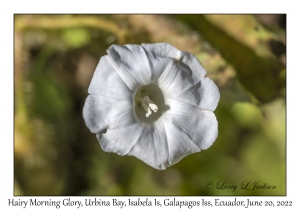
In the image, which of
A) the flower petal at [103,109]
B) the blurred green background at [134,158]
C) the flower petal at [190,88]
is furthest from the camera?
the blurred green background at [134,158]

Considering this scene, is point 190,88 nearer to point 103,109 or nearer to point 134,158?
point 103,109

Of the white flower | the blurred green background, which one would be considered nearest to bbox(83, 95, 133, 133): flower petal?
the white flower

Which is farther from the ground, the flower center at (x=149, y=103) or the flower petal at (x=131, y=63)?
the flower petal at (x=131, y=63)

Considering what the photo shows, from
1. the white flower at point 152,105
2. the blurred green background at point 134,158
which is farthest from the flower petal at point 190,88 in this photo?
the blurred green background at point 134,158

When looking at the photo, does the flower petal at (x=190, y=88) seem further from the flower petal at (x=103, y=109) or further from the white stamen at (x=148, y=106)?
the flower petal at (x=103, y=109)

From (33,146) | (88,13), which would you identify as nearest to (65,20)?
(88,13)

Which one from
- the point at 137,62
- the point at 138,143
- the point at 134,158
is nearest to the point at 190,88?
the point at 137,62

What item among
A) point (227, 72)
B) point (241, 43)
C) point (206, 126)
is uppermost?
point (241, 43)
